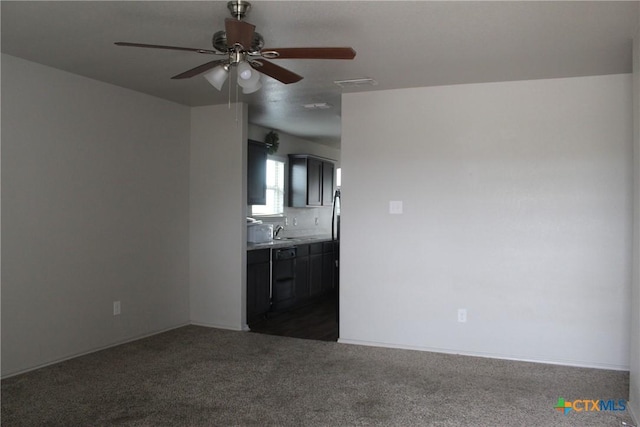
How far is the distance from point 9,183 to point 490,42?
3.52 metres

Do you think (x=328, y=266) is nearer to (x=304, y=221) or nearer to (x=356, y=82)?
(x=304, y=221)

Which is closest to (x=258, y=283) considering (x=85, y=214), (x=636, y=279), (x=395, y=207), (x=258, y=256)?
(x=258, y=256)

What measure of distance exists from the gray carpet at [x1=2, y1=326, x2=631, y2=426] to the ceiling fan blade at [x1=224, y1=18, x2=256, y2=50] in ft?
7.01

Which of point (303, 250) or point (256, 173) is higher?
point (256, 173)

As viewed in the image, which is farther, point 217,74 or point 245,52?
point 217,74

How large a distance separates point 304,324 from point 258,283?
69 cm

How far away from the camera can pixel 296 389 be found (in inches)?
135

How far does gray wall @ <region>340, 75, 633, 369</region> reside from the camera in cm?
394

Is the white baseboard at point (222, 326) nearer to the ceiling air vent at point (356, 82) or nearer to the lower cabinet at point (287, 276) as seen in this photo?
the lower cabinet at point (287, 276)

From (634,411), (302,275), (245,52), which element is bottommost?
(634,411)

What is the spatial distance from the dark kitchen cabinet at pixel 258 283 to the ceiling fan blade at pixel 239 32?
322cm

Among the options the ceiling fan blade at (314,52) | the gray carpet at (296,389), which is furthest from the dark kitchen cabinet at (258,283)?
the ceiling fan blade at (314,52)

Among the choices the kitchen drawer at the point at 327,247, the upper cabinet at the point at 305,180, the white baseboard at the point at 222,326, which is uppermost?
the upper cabinet at the point at 305,180

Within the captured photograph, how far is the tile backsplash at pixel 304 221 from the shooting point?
7.26m
